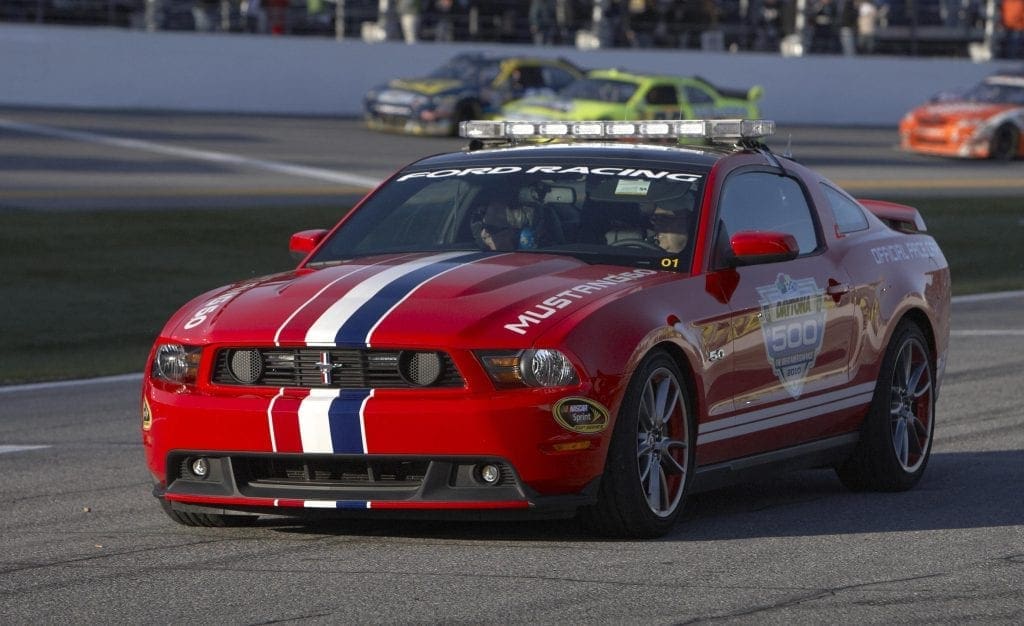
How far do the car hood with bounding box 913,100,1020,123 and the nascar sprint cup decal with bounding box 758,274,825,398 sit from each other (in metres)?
28.4

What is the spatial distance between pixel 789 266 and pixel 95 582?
10.7 feet

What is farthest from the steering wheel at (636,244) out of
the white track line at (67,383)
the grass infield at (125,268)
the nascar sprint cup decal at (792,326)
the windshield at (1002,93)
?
the windshield at (1002,93)

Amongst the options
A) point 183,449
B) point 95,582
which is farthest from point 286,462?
point 95,582

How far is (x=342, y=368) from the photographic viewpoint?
21.4 feet

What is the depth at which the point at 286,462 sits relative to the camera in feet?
21.7

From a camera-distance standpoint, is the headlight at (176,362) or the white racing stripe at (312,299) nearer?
the white racing stripe at (312,299)

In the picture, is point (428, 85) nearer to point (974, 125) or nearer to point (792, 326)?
point (974, 125)

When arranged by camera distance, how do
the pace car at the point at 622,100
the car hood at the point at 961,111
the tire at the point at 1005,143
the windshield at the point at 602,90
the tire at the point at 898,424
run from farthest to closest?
the tire at the point at 1005,143 → the car hood at the point at 961,111 → the windshield at the point at 602,90 → the pace car at the point at 622,100 → the tire at the point at 898,424

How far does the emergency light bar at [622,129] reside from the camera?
8430 mm

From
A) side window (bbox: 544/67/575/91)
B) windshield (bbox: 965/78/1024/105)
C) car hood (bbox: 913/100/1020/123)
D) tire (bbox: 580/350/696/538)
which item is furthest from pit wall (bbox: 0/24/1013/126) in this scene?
tire (bbox: 580/350/696/538)

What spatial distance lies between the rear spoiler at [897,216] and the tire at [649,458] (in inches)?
116

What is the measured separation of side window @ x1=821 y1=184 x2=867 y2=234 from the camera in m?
8.74

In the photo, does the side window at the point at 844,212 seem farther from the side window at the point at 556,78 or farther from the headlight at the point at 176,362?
the side window at the point at 556,78

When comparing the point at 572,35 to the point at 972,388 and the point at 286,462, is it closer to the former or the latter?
the point at 972,388
